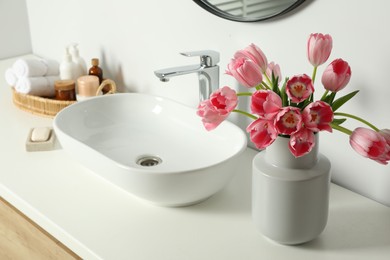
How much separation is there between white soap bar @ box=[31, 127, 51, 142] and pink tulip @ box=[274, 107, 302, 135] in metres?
0.87

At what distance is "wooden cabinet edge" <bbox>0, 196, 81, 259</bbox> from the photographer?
1.35 meters

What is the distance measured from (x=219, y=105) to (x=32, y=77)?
3.50 feet

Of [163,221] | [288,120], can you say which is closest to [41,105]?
[163,221]

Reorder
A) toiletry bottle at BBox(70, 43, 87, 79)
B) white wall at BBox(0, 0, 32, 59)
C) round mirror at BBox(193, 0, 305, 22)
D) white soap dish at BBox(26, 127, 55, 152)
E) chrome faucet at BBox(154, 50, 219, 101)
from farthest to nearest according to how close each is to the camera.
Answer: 1. white wall at BBox(0, 0, 32, 59)
2. toiletry bottle at BBox(70, 43, 87, 79)
3. white soap dish at BBox(26, 127, 55, 152)
4. chrome faucet at BBox(154, 50, 219, 101)
5. round mirror at BBox(193, 0, 305, 22)

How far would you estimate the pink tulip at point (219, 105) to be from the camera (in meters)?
1.11

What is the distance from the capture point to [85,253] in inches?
48.4

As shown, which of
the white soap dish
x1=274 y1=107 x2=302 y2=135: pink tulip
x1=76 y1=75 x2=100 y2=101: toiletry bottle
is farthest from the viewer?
x1=76 y1=75 x2=100 y2=101: toiletry bottle

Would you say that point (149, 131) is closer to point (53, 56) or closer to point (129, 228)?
point (129, 228)

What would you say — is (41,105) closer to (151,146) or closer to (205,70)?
(151,146)

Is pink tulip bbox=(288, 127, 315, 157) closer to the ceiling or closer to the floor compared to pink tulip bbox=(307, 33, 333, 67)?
closer to the floor

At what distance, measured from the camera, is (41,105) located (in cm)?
191

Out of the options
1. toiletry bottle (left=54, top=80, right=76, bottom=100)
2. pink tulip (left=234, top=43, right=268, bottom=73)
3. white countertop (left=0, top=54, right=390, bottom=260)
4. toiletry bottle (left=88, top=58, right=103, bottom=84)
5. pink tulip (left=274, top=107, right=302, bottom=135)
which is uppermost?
pink tulip (left=234, top=43, right=268, bottom=73)

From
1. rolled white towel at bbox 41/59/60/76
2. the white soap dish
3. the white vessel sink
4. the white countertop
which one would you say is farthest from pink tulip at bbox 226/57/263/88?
rolled white towel at bbox 41/59/60/76

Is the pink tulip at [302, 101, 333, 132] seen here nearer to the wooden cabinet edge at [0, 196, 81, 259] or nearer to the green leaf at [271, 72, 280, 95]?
the green leaf at [271, 72, 280, 95]
